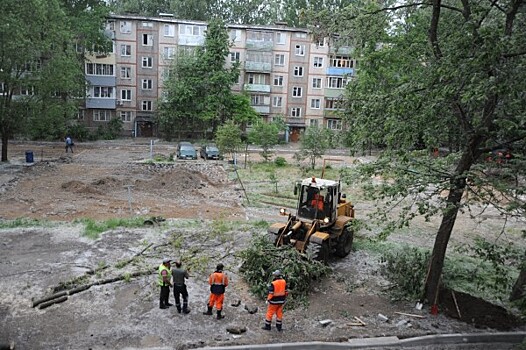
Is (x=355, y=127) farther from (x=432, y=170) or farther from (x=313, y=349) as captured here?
(x=313, y=349)

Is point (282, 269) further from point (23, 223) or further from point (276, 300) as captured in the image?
point (23, 223)

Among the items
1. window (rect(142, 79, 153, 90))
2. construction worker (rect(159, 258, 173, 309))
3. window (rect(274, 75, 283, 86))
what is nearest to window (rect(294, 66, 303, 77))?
window (rect(274, 75, 283, 86))

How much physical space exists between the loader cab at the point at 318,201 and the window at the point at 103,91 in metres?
40.2

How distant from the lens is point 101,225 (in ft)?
54.4

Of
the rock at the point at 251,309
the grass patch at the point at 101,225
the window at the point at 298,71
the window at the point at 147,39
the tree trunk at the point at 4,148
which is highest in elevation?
the window at the point at 147,39

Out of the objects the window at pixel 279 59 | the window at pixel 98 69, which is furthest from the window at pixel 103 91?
the window at pixel 279 59

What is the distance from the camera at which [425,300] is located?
38.0 ft

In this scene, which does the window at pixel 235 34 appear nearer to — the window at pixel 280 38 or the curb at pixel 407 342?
the window at pixel 280 38

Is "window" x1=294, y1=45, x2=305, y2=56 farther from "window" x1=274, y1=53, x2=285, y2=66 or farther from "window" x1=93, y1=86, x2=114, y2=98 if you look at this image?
"window" x1=93, y1=86, x2=114, y2=98

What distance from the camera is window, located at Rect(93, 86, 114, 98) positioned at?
4859cm

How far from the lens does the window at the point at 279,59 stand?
170 feet

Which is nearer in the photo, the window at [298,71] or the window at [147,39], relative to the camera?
the window at [147,39]

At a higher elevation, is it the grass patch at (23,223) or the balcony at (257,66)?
the balcony at (257,66)

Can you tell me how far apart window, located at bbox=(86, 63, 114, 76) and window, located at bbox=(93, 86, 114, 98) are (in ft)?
5.10
